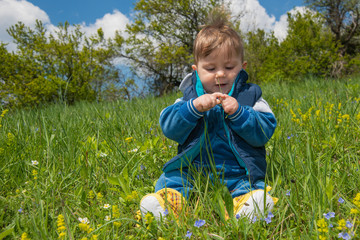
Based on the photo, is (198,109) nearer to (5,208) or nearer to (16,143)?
(5,208)

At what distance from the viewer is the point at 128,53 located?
1550 cm

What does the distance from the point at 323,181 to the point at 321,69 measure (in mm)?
10537

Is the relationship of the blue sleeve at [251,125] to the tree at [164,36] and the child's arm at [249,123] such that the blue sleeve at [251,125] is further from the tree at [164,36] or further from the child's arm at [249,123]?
the tree at [164,36]

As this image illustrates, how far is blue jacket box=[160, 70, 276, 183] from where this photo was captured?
1.74m

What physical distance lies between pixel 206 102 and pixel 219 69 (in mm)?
359

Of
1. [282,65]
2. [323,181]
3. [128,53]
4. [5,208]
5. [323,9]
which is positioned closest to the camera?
[323,181]

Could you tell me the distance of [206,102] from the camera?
168 cm

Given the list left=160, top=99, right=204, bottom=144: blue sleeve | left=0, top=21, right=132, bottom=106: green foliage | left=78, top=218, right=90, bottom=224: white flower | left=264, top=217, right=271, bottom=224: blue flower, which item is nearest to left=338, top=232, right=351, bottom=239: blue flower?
left=264, top=217, right=271, bottom=224: blue flower

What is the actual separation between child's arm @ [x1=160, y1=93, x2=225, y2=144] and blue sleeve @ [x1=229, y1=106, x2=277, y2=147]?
169mm

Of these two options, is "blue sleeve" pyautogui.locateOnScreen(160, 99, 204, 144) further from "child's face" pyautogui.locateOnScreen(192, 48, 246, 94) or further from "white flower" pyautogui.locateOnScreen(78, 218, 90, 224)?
"white flower" pyautogui.locateOnScreen(78, 218, 90, 224)

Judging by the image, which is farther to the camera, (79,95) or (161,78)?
(161,78)

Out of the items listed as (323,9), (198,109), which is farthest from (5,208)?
(323,9)

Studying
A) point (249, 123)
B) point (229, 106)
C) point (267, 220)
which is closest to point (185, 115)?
point (229, 106)

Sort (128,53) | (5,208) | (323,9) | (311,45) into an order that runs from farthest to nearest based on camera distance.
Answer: (128,53) < (323,9) < (311,45) < (5,208)
